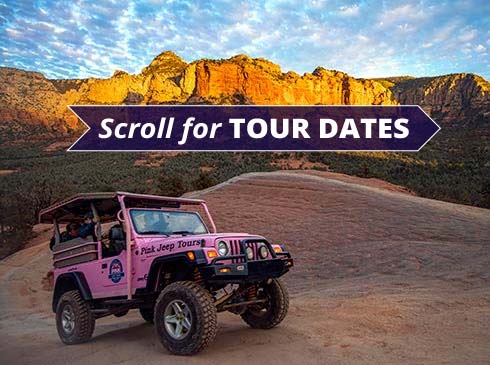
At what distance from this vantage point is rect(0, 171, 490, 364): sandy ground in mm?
6367

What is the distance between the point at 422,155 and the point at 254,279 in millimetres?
69497

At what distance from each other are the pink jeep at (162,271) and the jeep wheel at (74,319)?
16 millimetres

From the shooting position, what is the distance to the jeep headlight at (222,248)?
21.3 feet

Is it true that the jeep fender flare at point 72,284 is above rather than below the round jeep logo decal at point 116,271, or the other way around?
below

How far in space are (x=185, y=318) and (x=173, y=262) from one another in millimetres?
803

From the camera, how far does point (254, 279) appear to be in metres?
6.52

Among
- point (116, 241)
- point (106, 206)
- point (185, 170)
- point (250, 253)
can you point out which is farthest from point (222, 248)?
point (185, 170)

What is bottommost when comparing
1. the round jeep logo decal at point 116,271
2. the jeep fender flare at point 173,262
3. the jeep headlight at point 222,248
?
the round jeep logo decal at point 116,271

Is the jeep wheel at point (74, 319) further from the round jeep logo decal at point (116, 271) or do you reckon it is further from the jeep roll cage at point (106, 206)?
the jeep roll cage at point (106, 206)

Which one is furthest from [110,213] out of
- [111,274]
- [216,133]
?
[216,133]

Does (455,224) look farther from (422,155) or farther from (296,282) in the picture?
(422,155)

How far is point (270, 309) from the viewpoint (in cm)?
766

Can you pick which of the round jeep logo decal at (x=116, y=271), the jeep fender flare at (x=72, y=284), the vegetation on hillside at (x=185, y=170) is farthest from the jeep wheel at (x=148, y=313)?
the vegetation on hillside at (x=185, y=170)

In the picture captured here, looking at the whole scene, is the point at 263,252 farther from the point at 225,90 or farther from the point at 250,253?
the point at 225,90
